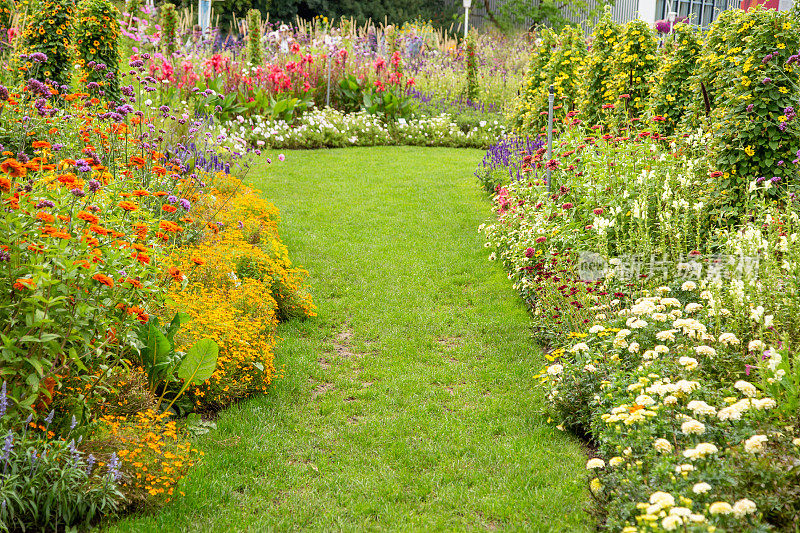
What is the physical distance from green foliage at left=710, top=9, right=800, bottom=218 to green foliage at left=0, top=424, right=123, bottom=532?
4301mm

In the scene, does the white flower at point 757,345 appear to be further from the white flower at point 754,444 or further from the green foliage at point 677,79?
the green foliage at point 677,79

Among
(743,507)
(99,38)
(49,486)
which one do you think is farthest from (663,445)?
(99,38)

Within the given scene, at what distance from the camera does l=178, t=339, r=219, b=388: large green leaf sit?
357 centimetres

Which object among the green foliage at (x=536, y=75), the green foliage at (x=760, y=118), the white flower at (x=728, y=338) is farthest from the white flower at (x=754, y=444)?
the green foliage at (x=536, y=75)

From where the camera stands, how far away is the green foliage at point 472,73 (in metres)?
14.0

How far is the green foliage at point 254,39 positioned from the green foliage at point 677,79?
8746mm

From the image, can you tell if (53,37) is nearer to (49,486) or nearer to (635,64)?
(49,486)

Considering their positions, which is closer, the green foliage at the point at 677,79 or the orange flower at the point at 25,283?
the orange flower at the point at 25,283

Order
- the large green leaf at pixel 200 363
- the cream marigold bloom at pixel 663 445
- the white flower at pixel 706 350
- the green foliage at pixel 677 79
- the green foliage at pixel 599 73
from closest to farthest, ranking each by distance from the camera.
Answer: the cream marigold bloom at pixel 663 445 → the white flower at pixel 706 350 → the large green leaf at pixel 200 363 → the green foliage at pixel 677 79 → the green foliage at pixel 599 73

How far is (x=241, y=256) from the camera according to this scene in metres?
5.24

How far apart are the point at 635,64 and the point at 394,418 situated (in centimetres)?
527

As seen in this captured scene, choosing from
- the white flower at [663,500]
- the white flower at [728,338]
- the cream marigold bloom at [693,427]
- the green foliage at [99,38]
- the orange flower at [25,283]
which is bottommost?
the white flower at [663,500]

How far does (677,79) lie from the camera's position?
22.0ft

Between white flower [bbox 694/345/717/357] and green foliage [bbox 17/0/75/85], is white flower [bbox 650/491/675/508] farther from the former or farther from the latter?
green foliage [bbox 17/0/75/85]
